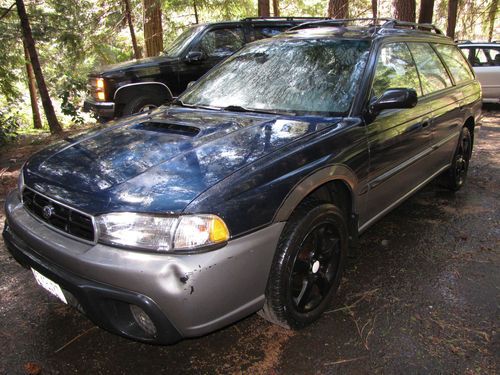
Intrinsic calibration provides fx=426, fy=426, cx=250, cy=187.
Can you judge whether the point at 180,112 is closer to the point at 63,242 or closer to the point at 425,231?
the point at 63,242

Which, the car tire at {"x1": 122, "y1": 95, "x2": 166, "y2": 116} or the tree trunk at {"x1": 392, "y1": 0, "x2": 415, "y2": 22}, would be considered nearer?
the car tire at {"x1": 122, "y1": 95, "x2": 166, "y2": 116}

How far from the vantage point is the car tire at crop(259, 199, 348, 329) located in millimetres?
2410

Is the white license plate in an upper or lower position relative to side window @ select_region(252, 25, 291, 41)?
lower

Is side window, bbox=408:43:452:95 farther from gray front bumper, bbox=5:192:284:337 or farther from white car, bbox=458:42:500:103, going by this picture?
white car, bbox=458:42:500:103

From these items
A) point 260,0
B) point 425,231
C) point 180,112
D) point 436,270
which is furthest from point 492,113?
point 180,112

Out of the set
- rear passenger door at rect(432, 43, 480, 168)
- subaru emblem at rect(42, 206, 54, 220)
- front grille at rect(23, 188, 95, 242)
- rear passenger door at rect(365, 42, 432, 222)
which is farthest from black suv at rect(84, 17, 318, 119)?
A: subaru emblem at rect(42, 206, 54, 220)

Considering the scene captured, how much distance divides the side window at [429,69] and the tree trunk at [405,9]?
20.4 feet

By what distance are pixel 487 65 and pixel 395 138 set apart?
31.3 ft

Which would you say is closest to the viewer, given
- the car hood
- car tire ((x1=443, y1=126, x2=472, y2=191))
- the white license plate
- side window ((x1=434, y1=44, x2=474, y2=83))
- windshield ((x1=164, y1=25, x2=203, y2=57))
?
the car hood

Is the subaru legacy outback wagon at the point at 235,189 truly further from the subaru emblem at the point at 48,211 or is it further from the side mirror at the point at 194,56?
the side mirror at the point at 194,56

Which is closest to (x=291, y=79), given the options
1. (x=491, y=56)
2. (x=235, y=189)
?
(x=235, y=189)

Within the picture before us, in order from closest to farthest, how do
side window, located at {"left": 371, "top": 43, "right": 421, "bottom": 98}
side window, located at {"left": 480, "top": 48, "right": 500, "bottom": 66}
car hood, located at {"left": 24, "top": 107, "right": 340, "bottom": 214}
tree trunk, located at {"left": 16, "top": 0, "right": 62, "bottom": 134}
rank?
1. car hood, located at {"left": 24, "top": 107, "right": 340, "bottom": 214}
2. side window, located at {"left": 371, "top": 43, "right": 421, "bottom": 98}
3. tree trunk, located at {"left": 16, "top": 0, "right": 62, "bottom": 134}
4. side window, located at {"left": 480, "top": 48, "right": 500, "bottom": 66}

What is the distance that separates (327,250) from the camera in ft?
9.27

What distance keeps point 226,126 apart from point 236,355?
1.47 metres
